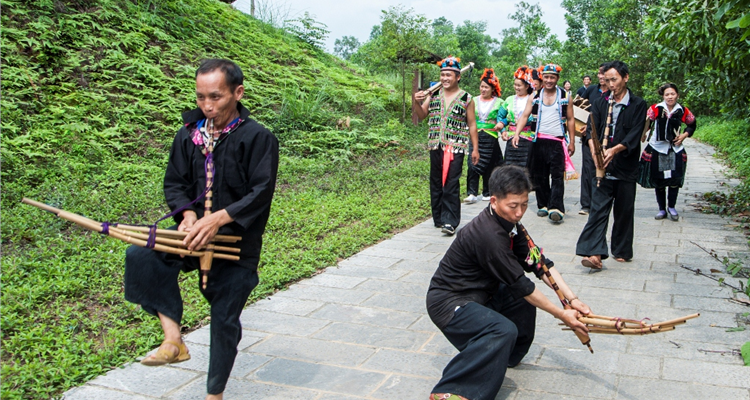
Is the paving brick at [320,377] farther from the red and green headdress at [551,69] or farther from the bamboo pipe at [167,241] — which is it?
the red and green headdress at [551,69]

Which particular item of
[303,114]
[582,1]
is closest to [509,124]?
[303,114]

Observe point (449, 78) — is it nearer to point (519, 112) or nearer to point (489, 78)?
point (519, 112)

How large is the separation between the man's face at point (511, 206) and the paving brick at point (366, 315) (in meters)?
1.44

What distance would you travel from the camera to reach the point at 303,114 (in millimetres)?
13281

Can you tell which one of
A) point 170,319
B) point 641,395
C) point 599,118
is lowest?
point 641,395

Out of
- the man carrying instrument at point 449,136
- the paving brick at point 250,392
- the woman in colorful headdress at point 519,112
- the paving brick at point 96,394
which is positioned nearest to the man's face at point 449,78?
the man carrying instrument at point 449,136

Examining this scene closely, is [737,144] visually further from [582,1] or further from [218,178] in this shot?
[582,1]

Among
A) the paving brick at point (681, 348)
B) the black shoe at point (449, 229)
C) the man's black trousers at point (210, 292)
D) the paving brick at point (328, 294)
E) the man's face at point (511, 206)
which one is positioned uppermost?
the man's face at point (511, 206)

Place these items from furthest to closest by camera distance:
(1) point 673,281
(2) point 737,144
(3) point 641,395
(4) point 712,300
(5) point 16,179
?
(2) point 737,144, (5) point 16,179, (1) point 673,281, (4) point 712,300, (3) point 641,395

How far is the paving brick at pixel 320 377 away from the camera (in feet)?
11.6

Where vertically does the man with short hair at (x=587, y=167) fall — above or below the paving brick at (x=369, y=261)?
above

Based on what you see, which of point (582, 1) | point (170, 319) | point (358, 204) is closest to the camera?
point (170, 319)

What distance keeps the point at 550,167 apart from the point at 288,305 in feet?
14.8

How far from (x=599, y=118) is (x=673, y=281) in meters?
1.62
